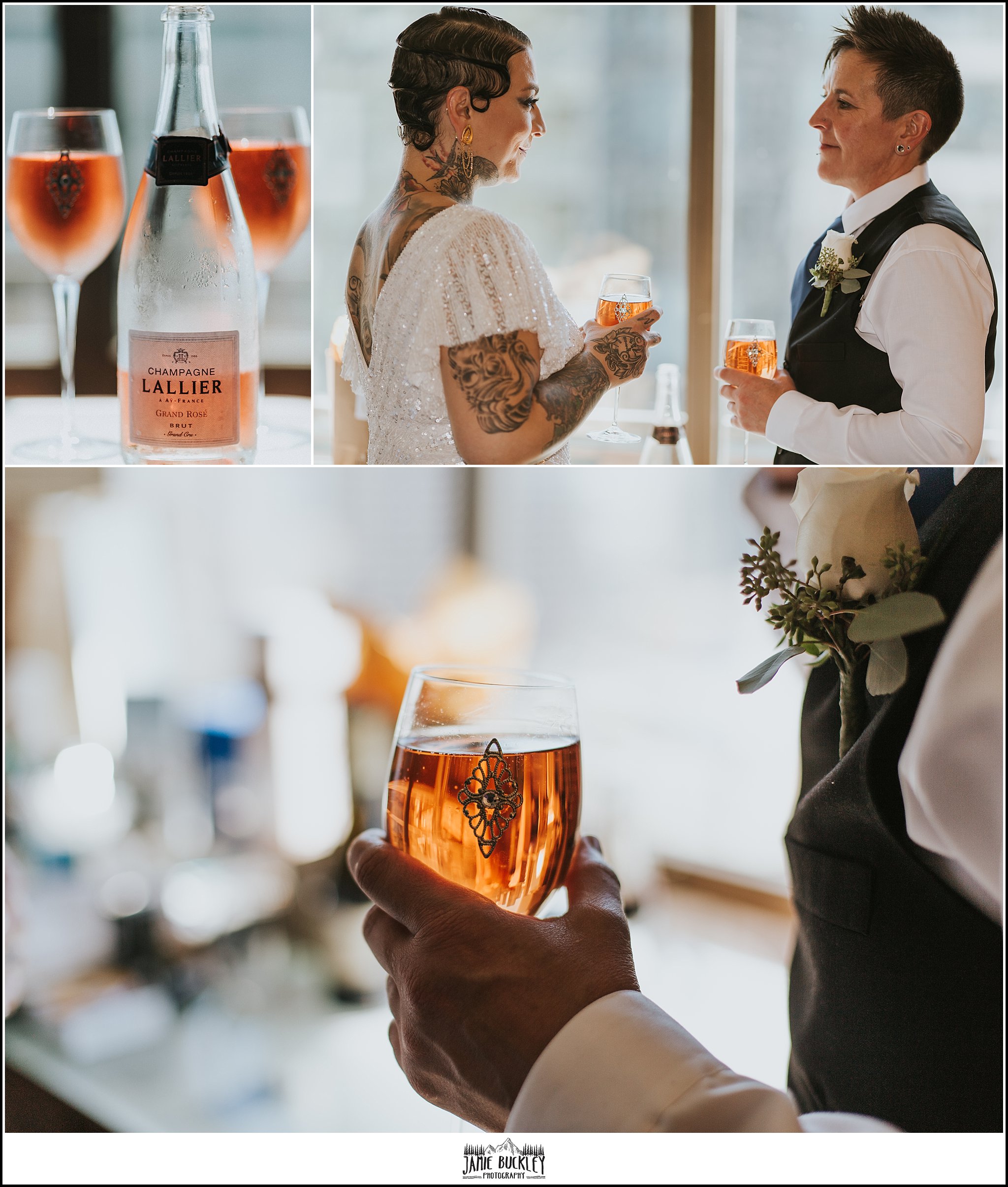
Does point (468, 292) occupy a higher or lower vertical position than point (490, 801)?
higher

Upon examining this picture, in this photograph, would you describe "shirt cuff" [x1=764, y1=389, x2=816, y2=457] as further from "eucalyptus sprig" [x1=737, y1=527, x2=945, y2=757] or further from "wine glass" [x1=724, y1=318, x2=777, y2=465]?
"eucalyptus sprig" [x1=737, y1=527, x2=945, y2=757]

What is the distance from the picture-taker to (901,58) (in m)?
Result: 0.95

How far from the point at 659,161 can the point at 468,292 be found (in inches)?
31.9

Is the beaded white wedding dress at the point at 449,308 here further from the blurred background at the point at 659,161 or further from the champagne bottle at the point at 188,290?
the blurred background at the point at 659,161

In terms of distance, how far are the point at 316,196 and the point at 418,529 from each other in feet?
1.72

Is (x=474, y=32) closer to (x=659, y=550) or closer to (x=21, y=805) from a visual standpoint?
(x=659, y=550)

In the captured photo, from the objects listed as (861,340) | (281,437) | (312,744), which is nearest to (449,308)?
(281,437)

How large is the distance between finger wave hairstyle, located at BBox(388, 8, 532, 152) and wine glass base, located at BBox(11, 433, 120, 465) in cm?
40

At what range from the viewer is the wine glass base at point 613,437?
95 cm

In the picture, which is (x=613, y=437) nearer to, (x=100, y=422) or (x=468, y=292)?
(x=468, y=292)

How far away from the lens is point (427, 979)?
2.42 ft

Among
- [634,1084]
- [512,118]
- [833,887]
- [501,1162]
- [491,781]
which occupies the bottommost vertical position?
[501,1162]

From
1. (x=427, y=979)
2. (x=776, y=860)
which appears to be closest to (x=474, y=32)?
(x=427, y=979)

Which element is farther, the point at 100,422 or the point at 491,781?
the point at 100,422
